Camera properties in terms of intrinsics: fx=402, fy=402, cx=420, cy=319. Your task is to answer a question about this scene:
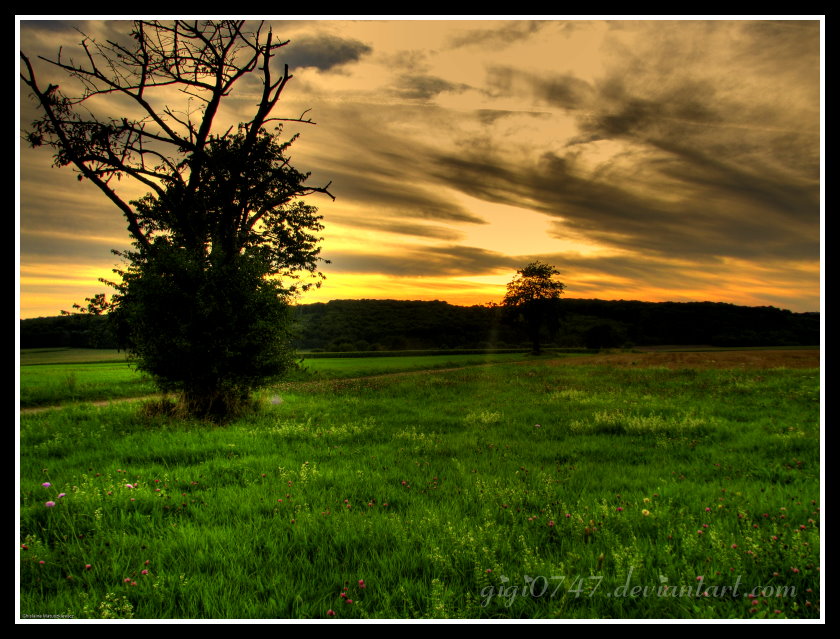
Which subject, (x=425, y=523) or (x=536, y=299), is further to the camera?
(x=536, y=299)

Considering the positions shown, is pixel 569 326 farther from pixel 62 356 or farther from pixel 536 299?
pixel 62 356

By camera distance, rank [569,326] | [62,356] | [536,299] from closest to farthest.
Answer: [62,356] → [536,299] → [569,326]

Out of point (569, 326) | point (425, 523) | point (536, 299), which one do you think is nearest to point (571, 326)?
point (569, 326)

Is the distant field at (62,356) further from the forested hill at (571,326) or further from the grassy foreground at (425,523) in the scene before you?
the grassy foreground at (425,523)

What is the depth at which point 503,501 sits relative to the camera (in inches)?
226

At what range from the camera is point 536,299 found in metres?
72.5

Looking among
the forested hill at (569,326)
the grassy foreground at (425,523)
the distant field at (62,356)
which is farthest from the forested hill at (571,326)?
the grassy foreground at (425,523)

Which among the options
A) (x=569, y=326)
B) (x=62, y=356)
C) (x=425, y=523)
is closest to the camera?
(x=425, y=523)

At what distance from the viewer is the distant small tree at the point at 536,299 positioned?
72.6 metres

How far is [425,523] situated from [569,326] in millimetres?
85570

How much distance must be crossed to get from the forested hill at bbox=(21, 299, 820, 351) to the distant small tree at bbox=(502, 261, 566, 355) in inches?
92.4
